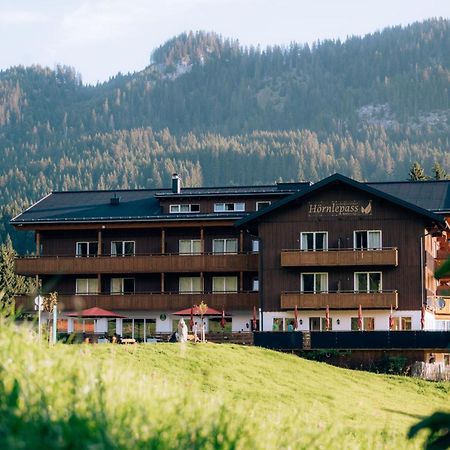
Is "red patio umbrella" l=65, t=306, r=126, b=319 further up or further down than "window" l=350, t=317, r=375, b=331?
further up

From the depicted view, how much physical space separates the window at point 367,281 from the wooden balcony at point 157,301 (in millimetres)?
5948

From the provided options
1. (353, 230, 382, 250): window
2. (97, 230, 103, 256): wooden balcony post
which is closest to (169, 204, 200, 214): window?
(97, 230, 103, 256): wooden balcony post

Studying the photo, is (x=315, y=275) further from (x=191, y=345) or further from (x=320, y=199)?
(x=191, y=345)

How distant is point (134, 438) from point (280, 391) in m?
24.9

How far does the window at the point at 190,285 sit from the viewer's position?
67.6 meters

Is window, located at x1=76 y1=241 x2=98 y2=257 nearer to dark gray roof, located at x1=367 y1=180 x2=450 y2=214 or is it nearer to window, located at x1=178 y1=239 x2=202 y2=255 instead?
window, located at x1=178 y1=239 x2=202 y2=255

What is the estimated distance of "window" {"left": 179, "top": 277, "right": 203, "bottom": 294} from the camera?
2660 inches

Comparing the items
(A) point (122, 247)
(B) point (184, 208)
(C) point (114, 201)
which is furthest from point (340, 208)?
(C) point (114, 201)

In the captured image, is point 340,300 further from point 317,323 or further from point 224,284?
point 224,284

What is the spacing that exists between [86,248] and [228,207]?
27.2 ft

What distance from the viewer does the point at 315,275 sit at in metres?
62.4

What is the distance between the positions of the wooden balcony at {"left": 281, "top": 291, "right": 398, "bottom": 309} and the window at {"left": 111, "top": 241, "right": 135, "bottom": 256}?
11.3m

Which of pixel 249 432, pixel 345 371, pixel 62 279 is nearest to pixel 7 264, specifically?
pixel 62 279

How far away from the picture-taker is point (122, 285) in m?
68.7
